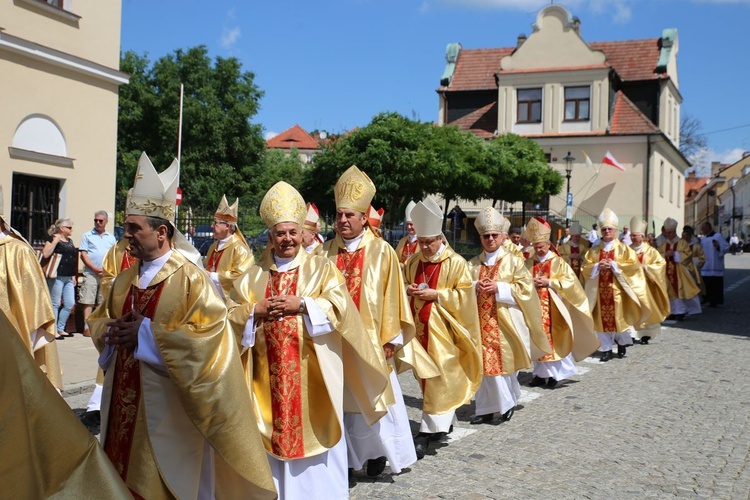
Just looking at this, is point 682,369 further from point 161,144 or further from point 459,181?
point 161,144

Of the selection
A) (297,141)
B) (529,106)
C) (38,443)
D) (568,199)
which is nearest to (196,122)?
(529,106)

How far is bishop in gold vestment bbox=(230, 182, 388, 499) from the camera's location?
15.0ft

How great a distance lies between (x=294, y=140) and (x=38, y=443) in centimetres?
9218

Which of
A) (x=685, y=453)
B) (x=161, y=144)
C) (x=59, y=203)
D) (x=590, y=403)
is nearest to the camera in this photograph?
(x=685, y=453)

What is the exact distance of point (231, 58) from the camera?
46.2 m

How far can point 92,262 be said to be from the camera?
11.2 meters

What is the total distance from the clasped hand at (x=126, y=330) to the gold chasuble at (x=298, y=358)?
0.85 metres

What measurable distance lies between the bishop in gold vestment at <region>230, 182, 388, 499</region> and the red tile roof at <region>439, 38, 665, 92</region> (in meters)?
33.5

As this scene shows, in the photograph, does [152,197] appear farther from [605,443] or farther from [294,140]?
[294,140]

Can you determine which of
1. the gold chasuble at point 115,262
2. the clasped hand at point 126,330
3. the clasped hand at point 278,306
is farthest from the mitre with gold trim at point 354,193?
the gold chasuble at point 115,262

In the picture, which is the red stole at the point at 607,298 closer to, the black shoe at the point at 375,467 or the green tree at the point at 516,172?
the black shoe at the point at 375,467

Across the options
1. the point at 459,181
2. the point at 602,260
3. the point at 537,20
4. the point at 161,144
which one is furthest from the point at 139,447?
the point at 161,144

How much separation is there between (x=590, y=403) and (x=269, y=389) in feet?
15.1

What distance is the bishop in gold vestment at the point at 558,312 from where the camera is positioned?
917cm
